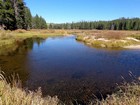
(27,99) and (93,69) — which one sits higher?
(27,99)

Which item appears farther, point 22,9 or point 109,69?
point 22,9

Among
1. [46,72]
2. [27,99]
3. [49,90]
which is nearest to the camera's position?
[27,99]

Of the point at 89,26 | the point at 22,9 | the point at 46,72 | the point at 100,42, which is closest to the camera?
the point at 46,72

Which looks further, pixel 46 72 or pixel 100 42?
pixel 100 42

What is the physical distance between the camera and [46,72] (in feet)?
46.1

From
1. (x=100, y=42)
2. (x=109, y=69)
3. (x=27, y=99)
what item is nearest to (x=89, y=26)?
(x=100, y=42)

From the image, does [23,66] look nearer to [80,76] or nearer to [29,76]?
[29,76]

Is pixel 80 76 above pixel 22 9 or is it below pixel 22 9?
below

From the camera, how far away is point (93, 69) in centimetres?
1513

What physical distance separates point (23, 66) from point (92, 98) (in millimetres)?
8644

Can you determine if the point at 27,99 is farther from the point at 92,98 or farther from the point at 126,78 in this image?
the point at 126,78

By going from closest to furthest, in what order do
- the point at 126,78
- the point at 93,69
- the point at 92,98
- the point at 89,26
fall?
1. the point at 92,98
2. the point at 126,78
3. the point at 93,69
4. the point at 89,26

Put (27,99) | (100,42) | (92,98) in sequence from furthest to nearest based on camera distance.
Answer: (100,42)
(92,98)
(27,99)

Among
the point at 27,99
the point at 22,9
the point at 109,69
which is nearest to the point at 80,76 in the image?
the point at 109,69
